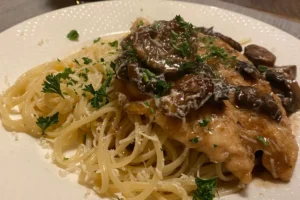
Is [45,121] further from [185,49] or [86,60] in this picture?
[185,49]

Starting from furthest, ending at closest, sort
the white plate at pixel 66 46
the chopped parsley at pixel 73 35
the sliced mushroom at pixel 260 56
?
1. the chopped parsley at pixel 73 35
2. the sliced mushroom at pixel 260 56
3. the white plate at pixel 66 46

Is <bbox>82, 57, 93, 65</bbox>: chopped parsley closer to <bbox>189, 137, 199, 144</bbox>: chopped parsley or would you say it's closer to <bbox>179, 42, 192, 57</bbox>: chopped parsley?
<bbox>179, 42, 192, 57</bbox>: chopped parsley

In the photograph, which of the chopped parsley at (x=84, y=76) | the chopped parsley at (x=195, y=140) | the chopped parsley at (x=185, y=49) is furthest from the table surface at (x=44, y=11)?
the chopped parsley at (x=195, y=140)

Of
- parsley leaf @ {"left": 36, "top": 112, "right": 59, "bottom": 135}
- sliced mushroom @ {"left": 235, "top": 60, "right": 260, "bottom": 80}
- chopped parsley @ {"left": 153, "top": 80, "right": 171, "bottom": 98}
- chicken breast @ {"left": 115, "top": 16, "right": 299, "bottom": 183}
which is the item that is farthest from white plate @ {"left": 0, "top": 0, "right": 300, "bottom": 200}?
chopped parsley @ {"left": 153, "top": 80, "right": 171, "bottom": 98}

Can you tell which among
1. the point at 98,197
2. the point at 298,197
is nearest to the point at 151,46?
the point at 98,197

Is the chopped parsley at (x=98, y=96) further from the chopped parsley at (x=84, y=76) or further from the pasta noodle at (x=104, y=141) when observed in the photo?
the chopped parsley at (x=84, y=76)

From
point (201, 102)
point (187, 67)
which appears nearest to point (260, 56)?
point (187, 67)
